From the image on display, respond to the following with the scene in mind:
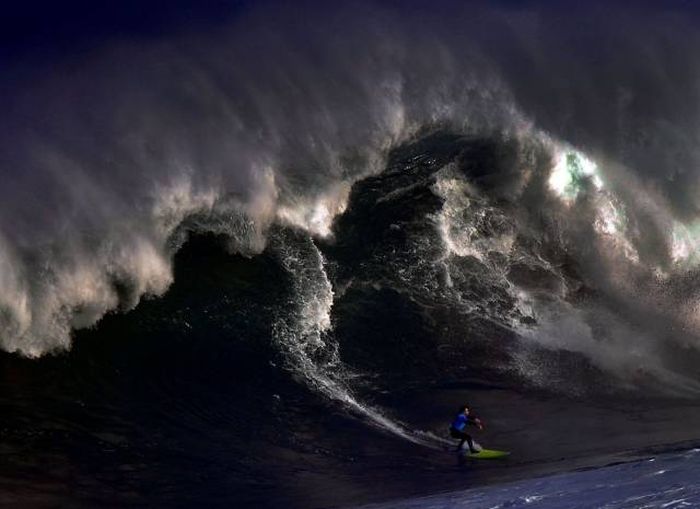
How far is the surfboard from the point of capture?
10.3 m

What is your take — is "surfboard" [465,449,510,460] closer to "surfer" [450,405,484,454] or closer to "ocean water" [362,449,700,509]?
"surfer" [450,405,484,454]

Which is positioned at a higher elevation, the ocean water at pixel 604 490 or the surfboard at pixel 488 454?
the surfboard at pixel 488 454

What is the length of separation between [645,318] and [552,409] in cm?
353

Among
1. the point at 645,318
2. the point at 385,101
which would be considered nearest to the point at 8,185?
the point at 385,101

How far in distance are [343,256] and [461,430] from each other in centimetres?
385

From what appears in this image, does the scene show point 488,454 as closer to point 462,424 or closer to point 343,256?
point 462,424

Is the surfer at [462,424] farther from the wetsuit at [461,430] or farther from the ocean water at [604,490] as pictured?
the ocean water at [604,490]

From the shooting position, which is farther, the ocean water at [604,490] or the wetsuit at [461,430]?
the wetsuit at [461,430]

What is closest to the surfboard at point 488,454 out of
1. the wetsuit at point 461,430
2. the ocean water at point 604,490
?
the wetsuit at point 461,430

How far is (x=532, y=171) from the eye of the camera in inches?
599

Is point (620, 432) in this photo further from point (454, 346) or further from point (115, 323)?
point (115, 323)

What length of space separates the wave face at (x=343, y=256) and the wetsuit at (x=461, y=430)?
20cm

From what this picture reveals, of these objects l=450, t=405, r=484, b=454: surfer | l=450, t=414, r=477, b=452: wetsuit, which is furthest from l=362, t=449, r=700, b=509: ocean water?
l=450, t=405, r=484, b=454: surfer

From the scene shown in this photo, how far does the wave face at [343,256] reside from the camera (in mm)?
10438
